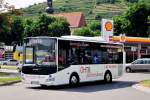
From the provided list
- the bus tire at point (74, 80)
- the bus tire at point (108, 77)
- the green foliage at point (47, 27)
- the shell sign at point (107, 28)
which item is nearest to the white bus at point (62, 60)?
the bus tire at point (74, 80)

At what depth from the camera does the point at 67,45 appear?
86.1ft

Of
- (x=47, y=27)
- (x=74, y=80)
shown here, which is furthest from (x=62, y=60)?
(x=47, y=27)

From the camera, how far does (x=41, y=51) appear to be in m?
25.5

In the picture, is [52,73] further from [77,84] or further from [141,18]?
[141,18]

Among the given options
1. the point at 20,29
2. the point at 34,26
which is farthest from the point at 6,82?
the point at 20,29

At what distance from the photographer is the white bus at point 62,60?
25.1 meters

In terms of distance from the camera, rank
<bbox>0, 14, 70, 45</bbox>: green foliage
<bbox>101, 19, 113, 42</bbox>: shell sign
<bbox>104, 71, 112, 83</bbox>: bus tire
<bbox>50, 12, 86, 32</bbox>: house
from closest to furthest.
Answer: <bbox>104, 71, 112, 83</bbox>: bus tire < <bbox>101, 19, 113, 42</bbox>: shell sign < <bbox>0, 14, 70, 45</bbox>: green foliage < <bbox>50, 12, 86, 32</bbox>: house

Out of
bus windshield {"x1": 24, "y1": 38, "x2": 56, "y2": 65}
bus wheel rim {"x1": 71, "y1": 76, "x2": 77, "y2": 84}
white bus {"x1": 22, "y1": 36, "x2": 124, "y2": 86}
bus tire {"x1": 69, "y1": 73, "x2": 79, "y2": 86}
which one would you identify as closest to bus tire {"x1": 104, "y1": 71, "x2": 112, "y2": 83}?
white bus {"x1": 22, "y1": 36, "x2": 124, "y2": 86}

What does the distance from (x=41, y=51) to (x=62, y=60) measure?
3.88ft

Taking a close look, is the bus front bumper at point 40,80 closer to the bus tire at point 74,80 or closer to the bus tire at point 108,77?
the bus tire at point 74,80

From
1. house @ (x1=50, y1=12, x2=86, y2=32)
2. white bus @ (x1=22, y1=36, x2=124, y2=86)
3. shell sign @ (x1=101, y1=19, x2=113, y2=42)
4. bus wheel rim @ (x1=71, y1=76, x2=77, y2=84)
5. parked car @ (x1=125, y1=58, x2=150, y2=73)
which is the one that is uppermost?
house @ (x1=50, y1=12, x2=86, y2=32)

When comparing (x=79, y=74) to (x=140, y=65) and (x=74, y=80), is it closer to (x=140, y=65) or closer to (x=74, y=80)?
Answer: (x=74, y=80)

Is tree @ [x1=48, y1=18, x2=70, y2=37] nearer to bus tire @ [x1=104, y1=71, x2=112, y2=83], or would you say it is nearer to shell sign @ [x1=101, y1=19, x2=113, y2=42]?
shell sign @ [x1=101, y1=19, x2=113, y2=42]

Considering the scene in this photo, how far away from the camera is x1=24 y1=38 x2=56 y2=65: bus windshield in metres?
25.2
